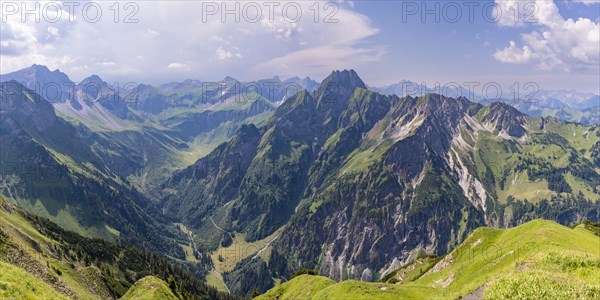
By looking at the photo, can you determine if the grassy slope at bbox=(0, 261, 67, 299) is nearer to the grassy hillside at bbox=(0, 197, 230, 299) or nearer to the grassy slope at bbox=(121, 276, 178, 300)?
the grassy hillside at bbox=(0, 197, 230, 299)

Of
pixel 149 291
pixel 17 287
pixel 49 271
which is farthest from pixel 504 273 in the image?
pixel 49 271

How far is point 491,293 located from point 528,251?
167ft

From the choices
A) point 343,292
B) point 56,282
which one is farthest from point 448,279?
point 56,282

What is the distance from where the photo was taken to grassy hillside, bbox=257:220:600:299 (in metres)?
34.3

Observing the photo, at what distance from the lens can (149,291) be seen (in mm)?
106938

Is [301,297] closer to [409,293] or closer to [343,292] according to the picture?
[343,292]

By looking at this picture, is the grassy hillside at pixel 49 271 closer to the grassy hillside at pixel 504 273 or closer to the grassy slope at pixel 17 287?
the grassy slope at pixel 17 287

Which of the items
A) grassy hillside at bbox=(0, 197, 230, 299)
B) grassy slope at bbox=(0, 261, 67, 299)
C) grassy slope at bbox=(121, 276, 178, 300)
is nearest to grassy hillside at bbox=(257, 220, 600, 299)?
grassy slope at bbox=(121, 276, 178, 300)

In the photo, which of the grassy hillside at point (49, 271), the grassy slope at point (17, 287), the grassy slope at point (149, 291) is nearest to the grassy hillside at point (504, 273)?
the grassy slope at point (149, 291)

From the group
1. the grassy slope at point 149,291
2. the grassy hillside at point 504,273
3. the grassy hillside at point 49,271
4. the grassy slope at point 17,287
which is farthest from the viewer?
the grassy slope at point 149,291

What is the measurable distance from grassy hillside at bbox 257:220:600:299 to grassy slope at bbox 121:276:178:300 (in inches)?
1366

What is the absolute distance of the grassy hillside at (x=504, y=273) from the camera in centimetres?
3431

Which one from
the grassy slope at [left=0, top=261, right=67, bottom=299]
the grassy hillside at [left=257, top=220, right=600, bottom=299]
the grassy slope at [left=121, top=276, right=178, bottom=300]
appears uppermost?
the grassy slope at [left=0, top=261, right=67, bottom=299]

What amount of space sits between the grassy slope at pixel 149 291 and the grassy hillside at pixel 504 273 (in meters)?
34.7
